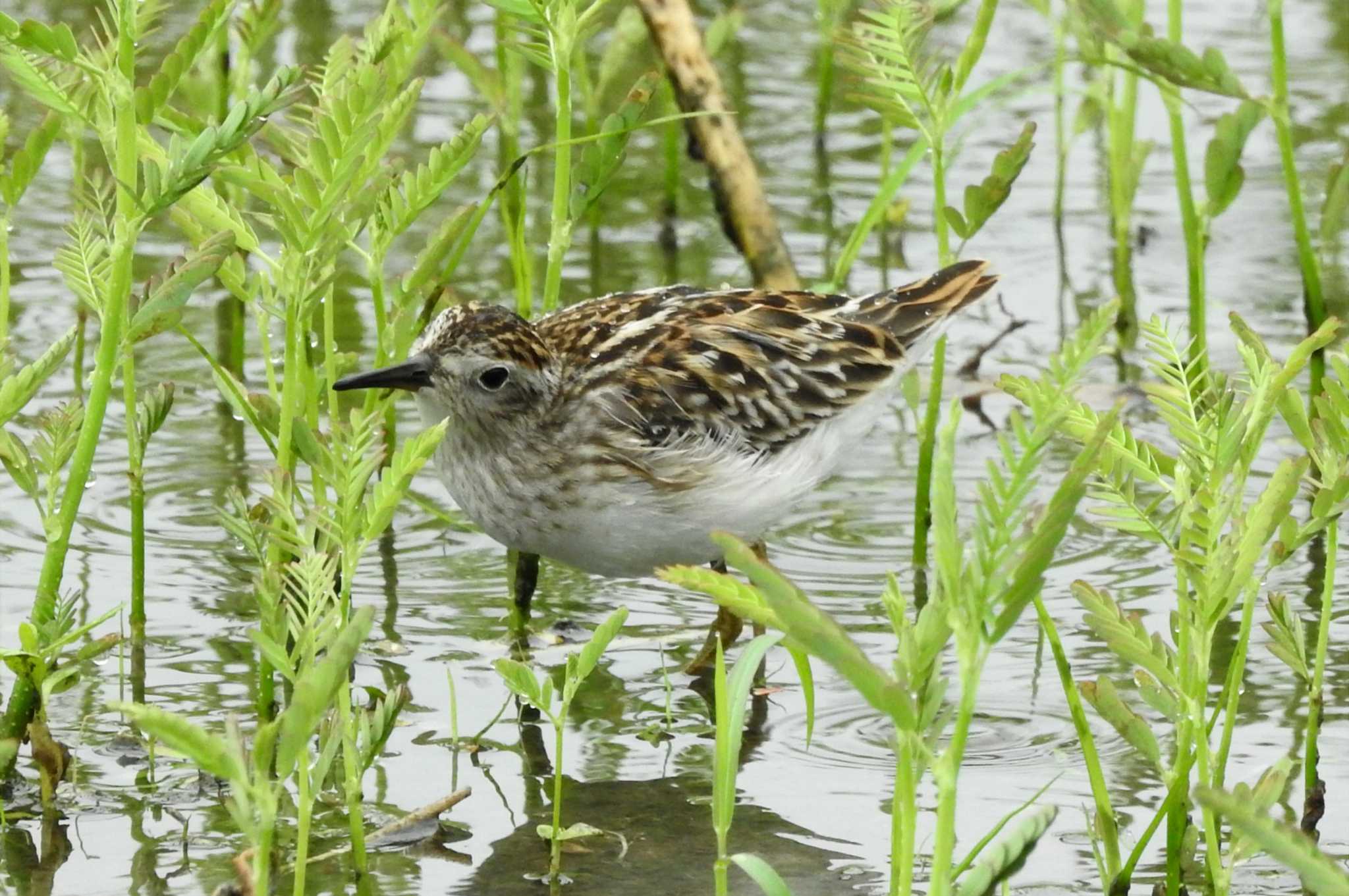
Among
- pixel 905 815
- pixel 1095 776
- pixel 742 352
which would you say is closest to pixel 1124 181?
pixel 742 352

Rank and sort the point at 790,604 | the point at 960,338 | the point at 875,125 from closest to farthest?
1. the point at 790,604
2. the point at 960,338
3. the point at 875,125

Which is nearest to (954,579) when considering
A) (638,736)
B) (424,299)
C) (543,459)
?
(638,736)

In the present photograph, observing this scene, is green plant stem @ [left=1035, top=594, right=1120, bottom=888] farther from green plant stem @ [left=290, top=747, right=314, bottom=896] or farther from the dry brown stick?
the dry brown stick

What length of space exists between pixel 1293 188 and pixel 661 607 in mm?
2951

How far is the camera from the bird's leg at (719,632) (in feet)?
23.3

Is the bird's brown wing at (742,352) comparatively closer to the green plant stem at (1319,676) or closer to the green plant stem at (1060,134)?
the green plant stem at (1060,134)

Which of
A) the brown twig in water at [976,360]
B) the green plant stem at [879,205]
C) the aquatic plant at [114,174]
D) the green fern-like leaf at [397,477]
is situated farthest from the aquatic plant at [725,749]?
the brown twig in water at [976,360]

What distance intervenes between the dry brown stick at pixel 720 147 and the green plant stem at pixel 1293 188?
7.19 feet

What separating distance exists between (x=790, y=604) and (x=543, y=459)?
3.13m

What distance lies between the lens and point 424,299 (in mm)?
7391

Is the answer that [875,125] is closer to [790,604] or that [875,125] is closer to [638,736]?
[638,736]

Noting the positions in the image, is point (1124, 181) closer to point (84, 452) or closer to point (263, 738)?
point (84, 452)

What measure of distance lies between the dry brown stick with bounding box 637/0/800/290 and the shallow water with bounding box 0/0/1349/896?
69 centimetres

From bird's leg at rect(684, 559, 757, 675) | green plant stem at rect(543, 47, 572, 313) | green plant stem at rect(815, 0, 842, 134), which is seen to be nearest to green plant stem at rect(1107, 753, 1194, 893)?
bird's leg at rect(684, 559, 757, 675)
